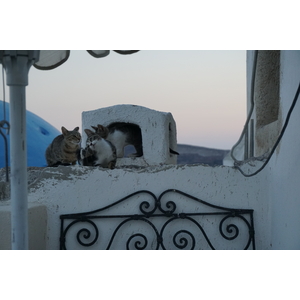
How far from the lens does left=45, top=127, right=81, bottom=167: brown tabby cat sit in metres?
3.43

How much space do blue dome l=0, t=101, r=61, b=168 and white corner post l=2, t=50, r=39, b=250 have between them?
427 cm

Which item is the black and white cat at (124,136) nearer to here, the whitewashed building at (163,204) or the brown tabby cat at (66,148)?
the brown tabby cat at (66,148)

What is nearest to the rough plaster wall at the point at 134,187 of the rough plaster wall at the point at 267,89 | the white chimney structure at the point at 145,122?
the rough plaster wall at the point at 267,89

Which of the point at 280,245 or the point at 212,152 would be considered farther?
the point at 212,152

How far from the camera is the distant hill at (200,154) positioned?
8.14m

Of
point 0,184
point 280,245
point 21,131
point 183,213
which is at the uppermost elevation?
point 21,131

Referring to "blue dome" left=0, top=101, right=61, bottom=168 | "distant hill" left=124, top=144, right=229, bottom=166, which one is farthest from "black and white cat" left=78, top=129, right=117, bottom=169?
"distant hill" left=124, top=144, right=229, bottom=166

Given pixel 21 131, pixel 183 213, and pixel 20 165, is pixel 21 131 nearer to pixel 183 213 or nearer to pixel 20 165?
pixel 20 165

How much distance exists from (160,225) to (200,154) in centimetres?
605

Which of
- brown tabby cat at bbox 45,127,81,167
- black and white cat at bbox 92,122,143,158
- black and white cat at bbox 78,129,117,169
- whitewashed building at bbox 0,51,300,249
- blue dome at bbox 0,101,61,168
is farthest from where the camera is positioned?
blue dome at bbox 0,101,61,168

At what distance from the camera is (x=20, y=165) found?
1.48 meters

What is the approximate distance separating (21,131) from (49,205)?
0.92 metres

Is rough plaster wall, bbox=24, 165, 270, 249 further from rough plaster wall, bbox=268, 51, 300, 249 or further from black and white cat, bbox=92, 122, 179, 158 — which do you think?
black and white cat, bbox=92, 122, 179, 158

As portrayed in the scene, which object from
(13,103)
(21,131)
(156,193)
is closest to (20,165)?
(21,131)
